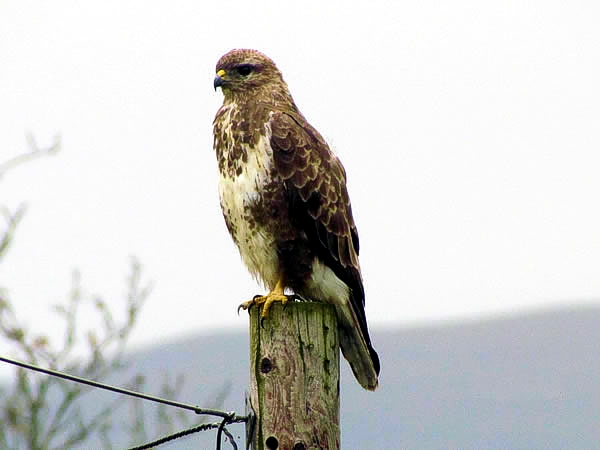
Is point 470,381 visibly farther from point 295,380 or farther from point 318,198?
point 295,380

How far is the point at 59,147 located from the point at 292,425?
10.4 feet

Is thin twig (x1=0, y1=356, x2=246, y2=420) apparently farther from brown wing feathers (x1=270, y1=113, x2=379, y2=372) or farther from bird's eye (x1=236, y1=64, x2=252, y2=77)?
bird's eye (x1=236, y1=64, x2=252, y2=77)

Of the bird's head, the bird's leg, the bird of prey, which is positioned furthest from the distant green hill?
the bird's leg

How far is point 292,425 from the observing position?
538cm

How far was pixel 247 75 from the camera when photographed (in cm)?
774

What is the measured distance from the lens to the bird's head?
7.63 m

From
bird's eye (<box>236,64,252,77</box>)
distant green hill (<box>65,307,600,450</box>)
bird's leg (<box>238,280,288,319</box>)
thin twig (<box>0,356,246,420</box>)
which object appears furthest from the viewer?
distant green hill (<box>65,307,600,450</box>)

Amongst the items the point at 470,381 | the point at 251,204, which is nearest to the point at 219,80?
the point at 251,204

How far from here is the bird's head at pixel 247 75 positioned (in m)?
7.63

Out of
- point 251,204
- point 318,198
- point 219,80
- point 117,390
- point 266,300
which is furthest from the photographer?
point 219,80

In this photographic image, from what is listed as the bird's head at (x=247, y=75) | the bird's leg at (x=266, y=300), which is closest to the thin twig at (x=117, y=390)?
the bird's leg at (x=266, y=300)

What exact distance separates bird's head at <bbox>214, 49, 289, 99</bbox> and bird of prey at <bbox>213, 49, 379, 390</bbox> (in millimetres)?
329

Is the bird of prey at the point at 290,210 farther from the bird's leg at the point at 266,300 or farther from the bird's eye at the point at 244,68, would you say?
the bird's eye at the point at 244,68

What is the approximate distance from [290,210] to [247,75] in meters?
1.05
